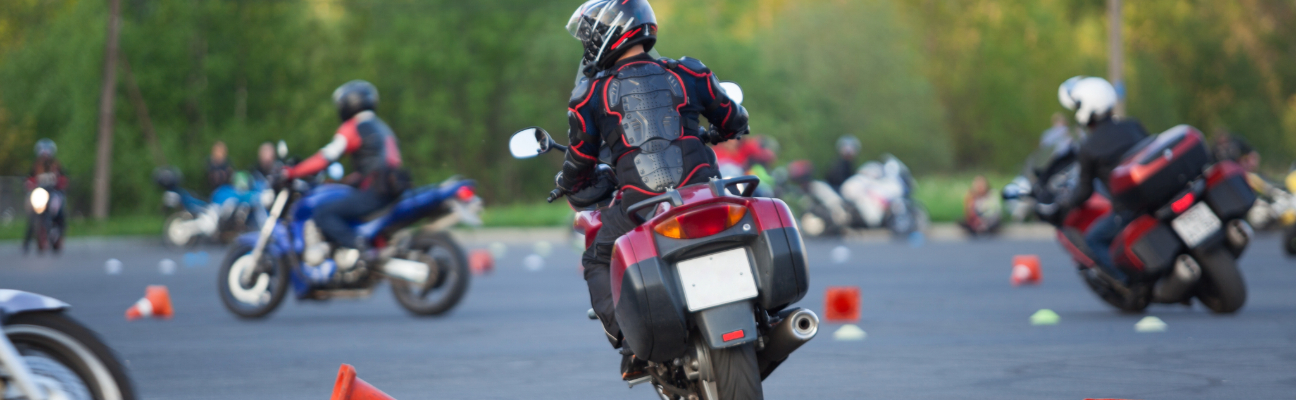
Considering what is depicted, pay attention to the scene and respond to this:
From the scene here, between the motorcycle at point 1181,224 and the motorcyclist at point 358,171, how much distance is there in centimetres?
506

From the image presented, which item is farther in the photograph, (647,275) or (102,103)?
(102,103)

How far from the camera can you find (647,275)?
4508mm

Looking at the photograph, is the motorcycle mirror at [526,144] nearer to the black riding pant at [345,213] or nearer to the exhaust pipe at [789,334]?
the exhaust pipe at [789,334]

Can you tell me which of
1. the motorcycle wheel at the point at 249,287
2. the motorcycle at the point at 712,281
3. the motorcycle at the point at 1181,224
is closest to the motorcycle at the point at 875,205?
the motorcycle wheel at the point at 249,287

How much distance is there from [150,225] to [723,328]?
1193 inches

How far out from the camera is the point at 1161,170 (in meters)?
8.98

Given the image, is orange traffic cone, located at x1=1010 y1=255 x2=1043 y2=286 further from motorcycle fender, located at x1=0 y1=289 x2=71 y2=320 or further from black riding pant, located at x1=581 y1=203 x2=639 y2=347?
motorcycle fender, located at x1=0 y1=289 x2=71 y2=320

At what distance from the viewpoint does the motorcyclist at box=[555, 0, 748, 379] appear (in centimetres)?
493

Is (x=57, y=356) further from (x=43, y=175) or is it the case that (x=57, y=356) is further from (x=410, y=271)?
(x=43, y=175)

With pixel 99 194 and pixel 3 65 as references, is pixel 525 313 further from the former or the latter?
pixel 3 65

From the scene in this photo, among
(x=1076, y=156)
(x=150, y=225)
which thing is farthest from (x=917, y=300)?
(x=150, y=225)

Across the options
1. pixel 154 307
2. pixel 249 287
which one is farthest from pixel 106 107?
pixel 249 287

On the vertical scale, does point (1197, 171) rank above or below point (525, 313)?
above

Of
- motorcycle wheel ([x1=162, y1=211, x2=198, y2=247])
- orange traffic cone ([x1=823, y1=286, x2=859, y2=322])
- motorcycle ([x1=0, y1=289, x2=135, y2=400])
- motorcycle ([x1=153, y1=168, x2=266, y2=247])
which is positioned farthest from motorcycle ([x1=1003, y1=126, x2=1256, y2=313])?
motorcycle wheel ([x1=162, y1=211, x2=198, y2=247])
